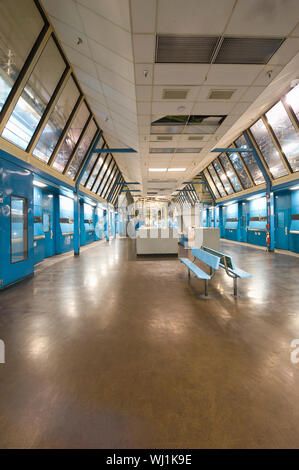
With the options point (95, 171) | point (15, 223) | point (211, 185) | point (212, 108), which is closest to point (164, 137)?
point (212, 108)

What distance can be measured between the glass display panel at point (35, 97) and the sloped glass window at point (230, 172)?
11450 mm

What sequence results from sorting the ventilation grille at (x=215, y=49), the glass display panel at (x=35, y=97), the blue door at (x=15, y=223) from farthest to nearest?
1. the glass display panel at (x=35, y=97)
2. the blue door at (x=15, y=223)
3. the ventilation grille at (x=215, y=49)

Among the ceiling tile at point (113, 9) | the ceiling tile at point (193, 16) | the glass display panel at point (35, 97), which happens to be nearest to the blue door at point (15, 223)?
the glass display panel at point (35, 97)

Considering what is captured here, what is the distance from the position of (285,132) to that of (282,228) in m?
4.55

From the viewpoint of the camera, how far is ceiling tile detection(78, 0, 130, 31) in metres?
3.31

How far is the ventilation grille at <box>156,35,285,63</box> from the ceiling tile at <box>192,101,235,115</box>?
1497 millimetres

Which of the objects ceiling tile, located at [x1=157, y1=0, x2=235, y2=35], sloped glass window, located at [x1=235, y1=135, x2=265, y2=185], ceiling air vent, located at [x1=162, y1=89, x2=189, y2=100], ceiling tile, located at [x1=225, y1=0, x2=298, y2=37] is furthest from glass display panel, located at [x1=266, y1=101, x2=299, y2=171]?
ceiling tile, located at [x1=157, y1=0, x2=235, y2=35]

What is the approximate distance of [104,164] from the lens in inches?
559

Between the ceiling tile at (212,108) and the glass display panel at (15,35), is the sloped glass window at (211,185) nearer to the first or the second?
the ceiling tile at (212,108)

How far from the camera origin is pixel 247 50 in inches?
160

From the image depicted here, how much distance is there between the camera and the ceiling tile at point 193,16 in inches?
126

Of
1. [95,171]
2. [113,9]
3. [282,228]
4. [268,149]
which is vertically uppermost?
[268,149]

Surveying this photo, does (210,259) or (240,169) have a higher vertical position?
(240,169)

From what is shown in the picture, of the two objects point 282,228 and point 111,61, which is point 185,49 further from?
point 282,228
